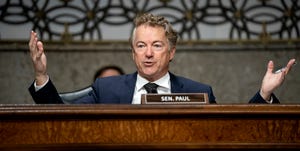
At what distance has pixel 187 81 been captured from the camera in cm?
287

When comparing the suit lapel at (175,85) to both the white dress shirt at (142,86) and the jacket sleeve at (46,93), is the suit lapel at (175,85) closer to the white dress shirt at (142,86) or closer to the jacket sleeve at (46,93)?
the white dress shirt at (142,86)

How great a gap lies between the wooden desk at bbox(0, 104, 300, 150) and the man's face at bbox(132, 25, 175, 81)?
865 millimetres

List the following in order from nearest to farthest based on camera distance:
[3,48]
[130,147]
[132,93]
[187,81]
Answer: [130,147] → [132,93] → [187,81] → [3,48]

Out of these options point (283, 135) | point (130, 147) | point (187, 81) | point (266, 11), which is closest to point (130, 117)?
point (130, 147)

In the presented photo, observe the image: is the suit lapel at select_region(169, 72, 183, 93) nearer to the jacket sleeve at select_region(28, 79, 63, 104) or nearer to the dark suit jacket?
the dark suit jacket

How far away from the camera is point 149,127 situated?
1.90m

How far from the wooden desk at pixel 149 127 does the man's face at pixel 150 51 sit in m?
0.86

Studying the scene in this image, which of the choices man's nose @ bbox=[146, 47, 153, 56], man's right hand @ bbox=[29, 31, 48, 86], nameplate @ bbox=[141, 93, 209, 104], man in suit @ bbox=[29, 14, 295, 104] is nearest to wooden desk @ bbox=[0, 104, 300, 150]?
nameplate @ bbox=[141, 93, 209, 104]

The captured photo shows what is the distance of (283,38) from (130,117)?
3.23 m

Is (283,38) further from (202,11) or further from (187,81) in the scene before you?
(187,81)

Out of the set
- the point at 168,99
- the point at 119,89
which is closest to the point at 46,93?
the point at 119,89

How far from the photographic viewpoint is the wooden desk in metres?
1.88

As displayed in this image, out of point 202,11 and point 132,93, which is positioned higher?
point 202,11

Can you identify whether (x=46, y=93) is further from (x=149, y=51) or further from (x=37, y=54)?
(x=149, y=51)
